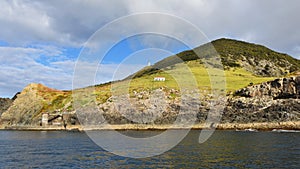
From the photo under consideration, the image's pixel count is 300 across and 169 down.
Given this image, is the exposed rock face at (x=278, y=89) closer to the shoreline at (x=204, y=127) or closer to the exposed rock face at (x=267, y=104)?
the exposed rock face at (x=267, y=104)

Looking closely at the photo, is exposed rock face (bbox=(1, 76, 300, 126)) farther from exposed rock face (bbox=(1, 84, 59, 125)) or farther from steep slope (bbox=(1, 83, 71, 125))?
exposed rock face (bbox=(1, 84, 59, 125))

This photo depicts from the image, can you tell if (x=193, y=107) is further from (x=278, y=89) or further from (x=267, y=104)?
(x=278, y=89)

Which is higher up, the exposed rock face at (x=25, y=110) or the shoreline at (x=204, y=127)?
the exposed rock face at (x=25, y=110)

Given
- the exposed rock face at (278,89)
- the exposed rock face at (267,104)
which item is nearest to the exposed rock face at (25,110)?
the exposed rock face at (267,104)

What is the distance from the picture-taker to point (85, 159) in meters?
50.0

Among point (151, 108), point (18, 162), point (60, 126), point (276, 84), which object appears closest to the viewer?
point (18, 162)

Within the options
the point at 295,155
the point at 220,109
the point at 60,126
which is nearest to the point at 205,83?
the point at 220,109

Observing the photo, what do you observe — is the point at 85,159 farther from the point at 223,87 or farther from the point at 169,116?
the point at 223,87

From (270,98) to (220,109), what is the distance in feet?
69.2

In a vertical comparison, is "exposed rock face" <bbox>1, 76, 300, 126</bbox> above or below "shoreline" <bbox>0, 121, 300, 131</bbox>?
above

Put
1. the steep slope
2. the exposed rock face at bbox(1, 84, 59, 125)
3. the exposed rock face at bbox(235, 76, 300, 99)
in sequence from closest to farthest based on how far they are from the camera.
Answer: the exposed rock face at bbox(235, 76, 300, 99)
the steep slope
the exposed rock face at bbox(1, 84, 59, 125)

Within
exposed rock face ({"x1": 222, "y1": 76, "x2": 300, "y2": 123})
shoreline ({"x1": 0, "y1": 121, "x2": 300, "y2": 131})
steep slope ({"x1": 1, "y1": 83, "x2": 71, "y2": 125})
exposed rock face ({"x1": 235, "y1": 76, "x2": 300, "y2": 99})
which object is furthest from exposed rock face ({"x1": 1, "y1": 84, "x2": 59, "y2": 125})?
exposed rock face ({"x1": 235, "y1": 76, "x2": 300, "y2": 99})

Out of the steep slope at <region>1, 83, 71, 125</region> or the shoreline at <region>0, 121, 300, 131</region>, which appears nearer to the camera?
the shoreline at <region>0, 121, 300, 131</region>

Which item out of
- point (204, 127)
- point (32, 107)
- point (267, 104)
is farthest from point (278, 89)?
point (32, 107)
